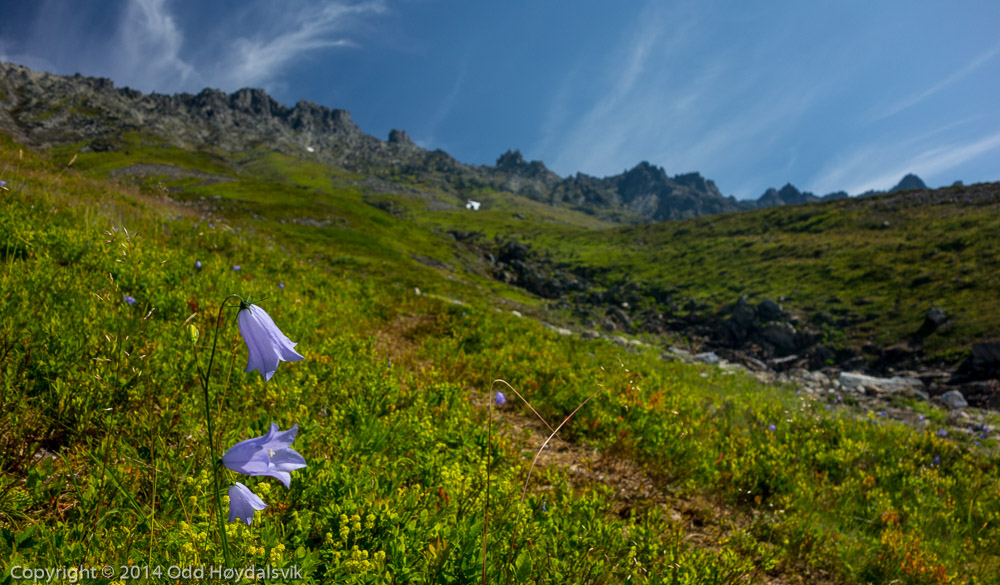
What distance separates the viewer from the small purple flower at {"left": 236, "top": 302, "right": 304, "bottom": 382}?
4.72 ft

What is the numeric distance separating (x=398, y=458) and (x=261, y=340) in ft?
6.74

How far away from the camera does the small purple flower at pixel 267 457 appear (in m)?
1.40

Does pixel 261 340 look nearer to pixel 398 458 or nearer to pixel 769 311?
Answer: pixel 398 458

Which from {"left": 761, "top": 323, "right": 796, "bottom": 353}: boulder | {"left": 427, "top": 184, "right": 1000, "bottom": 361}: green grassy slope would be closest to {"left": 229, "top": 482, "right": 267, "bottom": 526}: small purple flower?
{"left": 427, "top": 184, "right": 1000, "bottom": 361}: green grassy slope

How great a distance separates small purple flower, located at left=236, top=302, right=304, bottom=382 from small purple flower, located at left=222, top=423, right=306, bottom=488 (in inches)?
8.7

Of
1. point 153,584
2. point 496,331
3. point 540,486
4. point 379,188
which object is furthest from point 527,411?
point 379,188

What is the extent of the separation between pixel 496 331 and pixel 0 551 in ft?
24.2

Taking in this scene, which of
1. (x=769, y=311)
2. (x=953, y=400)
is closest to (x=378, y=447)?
(x=953, y=400)

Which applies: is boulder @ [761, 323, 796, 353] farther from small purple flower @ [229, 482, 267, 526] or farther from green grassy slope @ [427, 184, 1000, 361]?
small purple flower @ [229, 482, 267, 526]

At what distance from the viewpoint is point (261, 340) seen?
4.87 ft

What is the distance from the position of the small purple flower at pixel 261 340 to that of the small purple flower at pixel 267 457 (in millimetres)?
222

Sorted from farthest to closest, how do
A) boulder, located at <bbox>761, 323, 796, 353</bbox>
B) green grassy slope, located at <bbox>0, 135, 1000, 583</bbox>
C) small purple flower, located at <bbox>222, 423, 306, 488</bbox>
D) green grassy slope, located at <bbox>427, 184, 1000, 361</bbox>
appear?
boulder, located at <bbox>761, 323, 796, 353</bbox>
green grassy slope, located at <bbox>427, 184, 1000, 361</bbox>
green grassy slope, located at <bbox>0, 135, 1000, 583</bbox>
small purple flower, located at <bbox>222, 423, 306, 488</bbox>

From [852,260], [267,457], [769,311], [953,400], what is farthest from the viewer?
[852,260]

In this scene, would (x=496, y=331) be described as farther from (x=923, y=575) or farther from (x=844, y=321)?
(x=844, y=321)
